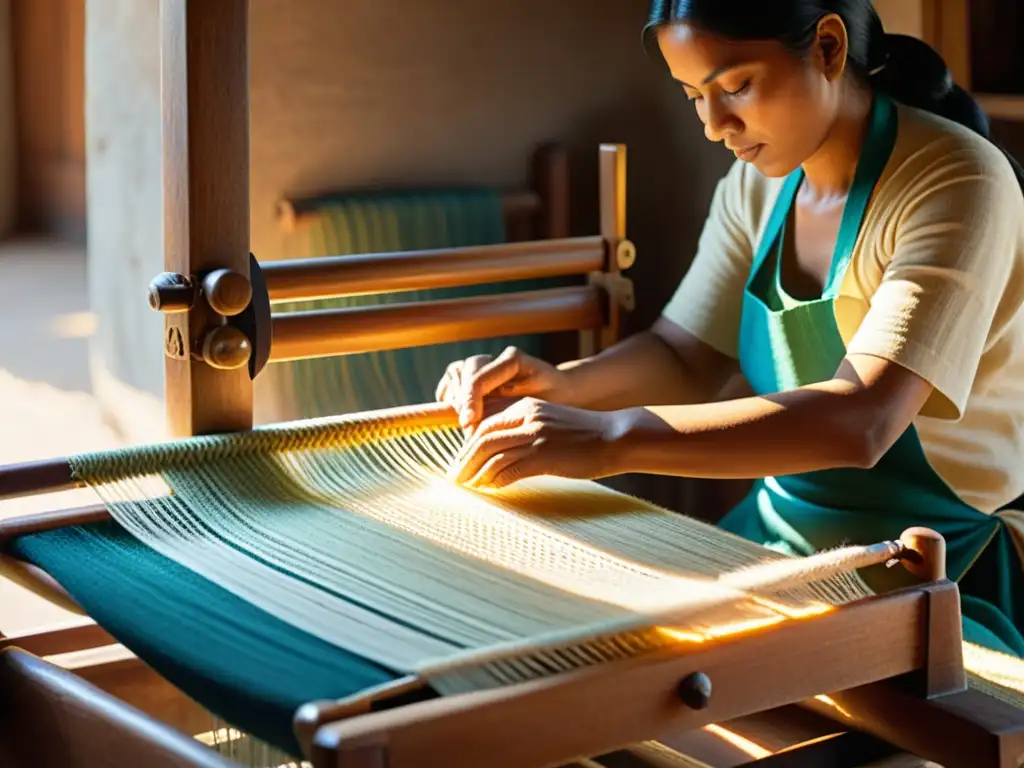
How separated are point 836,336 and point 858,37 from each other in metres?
0.32

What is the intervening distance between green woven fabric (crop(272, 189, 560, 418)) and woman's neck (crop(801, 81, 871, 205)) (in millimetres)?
703

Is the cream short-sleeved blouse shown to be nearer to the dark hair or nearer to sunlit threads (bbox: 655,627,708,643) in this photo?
the dark hair

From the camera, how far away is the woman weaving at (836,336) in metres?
1.45

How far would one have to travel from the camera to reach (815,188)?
5.80 ft

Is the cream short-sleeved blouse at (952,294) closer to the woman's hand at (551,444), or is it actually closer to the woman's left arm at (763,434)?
the woman's left arm at (763,434)

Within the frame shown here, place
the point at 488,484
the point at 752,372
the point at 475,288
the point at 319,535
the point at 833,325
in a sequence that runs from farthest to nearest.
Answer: the point at 475,288
the point at 752,372
the point at 833,325
the point at 488,484
the point at 319,535

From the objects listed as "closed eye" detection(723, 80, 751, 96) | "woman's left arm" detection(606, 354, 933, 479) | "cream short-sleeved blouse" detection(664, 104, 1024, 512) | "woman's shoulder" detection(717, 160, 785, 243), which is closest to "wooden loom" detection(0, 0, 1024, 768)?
"woman's left arm" detection(606, 354, 933, 479)

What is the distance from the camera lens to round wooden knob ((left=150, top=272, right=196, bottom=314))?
1.51m

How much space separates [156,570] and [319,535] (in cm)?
15

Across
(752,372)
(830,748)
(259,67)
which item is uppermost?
(259,67)

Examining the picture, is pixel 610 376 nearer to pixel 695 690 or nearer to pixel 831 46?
pixel 831 46

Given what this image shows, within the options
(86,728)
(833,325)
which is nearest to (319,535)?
(86,728)

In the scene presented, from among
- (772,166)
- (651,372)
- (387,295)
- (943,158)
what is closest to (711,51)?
(772,166)

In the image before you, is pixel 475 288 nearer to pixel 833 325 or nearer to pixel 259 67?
pixel 259 67
